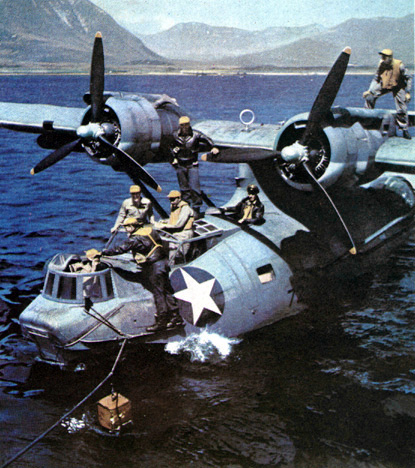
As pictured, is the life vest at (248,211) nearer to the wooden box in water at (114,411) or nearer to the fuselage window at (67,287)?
the fuselage window at (67,287)

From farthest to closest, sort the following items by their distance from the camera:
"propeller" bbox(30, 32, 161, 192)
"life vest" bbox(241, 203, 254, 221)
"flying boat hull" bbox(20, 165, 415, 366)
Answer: "life vest" bbox(241, 203, 254, 221)
"propeller" bbox(30, 32, 161, 192)
"flying boat hull" bbox(20, 165, 415, 366)

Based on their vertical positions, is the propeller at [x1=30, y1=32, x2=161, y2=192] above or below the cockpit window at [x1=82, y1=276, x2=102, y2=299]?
above

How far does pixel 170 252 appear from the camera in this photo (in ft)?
53.4

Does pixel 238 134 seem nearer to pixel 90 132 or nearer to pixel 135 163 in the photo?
pixel 135 163

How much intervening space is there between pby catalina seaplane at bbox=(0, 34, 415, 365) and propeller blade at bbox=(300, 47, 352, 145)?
31 mm

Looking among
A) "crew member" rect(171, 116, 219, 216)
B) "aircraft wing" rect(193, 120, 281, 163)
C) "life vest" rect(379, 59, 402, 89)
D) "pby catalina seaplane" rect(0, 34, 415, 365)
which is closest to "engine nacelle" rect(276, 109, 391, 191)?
"pby catalina seaplane" rect(0, 34, 415, 365)

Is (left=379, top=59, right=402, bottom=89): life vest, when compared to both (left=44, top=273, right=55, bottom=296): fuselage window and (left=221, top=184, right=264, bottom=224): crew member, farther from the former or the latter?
(left=44, top=273, right=55, bottom=296): fuselage window

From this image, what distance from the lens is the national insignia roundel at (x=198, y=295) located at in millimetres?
15281

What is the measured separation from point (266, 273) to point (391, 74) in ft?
33.4

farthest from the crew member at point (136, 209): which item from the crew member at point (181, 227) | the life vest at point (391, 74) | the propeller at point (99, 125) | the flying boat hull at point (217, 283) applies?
the life vest at point (391, 74)

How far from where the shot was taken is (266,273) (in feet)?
56.2

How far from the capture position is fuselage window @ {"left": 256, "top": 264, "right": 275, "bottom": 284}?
667 inches

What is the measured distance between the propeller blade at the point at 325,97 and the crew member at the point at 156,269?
18.8 ft

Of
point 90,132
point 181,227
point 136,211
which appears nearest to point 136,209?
point 136,211
